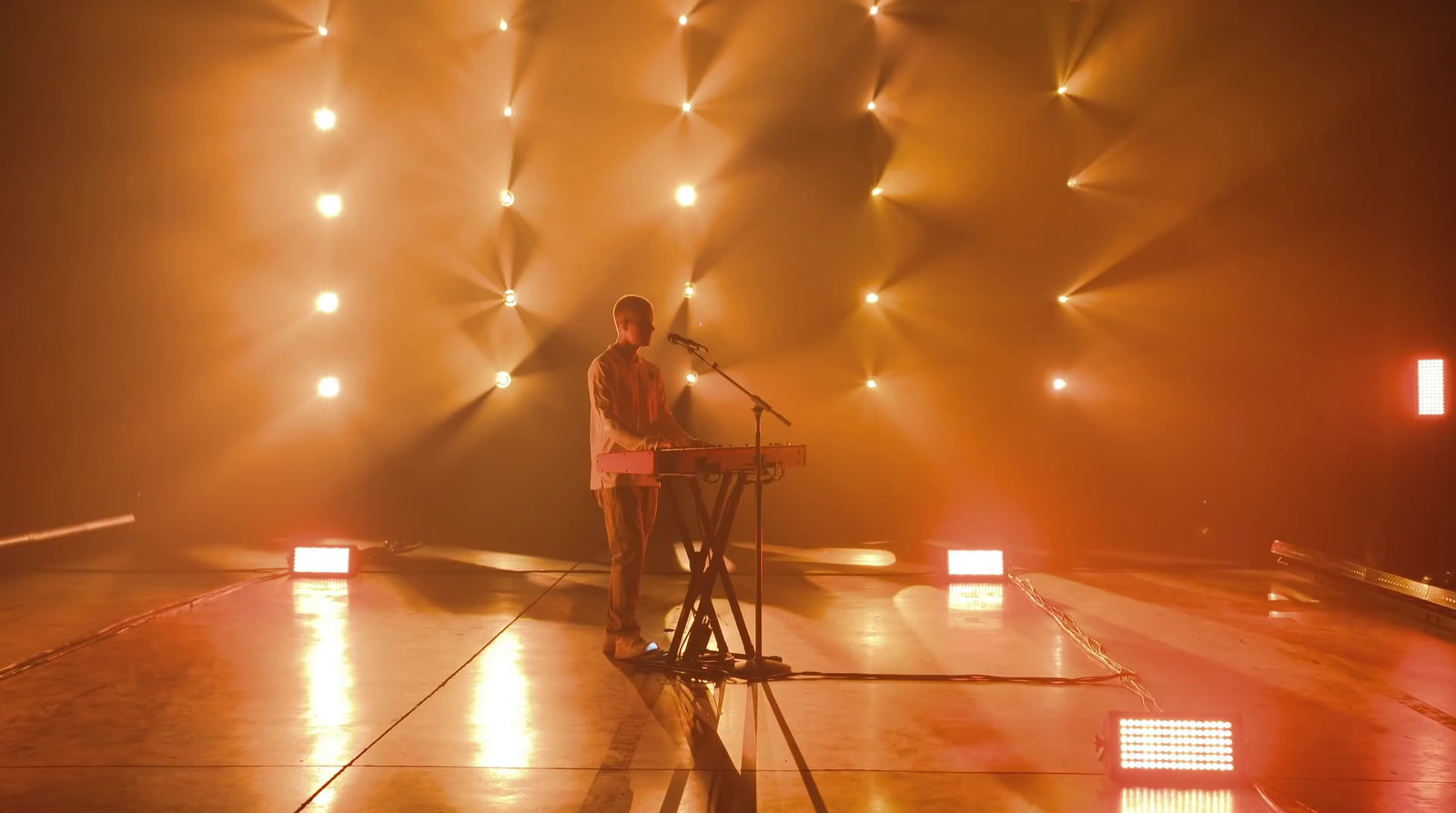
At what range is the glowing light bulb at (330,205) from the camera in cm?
695

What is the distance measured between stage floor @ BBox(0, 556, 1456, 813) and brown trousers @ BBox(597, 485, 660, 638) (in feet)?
0.78

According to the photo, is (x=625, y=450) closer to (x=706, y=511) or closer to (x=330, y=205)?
(x=706, y=511)

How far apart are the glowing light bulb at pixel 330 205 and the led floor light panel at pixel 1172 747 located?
20.0ft

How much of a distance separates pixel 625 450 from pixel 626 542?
0.37m

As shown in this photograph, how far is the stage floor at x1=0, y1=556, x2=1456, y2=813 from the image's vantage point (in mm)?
2496

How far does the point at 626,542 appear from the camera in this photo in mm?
3773

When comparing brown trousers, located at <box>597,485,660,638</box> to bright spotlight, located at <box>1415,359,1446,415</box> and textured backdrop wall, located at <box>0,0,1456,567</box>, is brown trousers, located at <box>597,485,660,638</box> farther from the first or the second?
bright spotlight, located at <box>1415,359,1446,415</box>

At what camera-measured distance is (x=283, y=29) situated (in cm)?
676

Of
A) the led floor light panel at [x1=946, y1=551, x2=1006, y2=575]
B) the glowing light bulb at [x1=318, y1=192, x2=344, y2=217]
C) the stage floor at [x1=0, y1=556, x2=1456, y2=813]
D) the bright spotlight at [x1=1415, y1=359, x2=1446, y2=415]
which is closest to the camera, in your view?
the stage floor at [x1=0, y1=556, x2=1456, y2=813]

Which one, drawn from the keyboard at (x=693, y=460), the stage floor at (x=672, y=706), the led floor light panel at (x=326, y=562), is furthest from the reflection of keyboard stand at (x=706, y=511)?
the led floor light panel at (x=326, y=562)

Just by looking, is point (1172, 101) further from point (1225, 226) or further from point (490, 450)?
point (490, 450)

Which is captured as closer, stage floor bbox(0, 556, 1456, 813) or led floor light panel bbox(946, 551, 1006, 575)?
stage floor bbox(0, 556, 1456, 813)

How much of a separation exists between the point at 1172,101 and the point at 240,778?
640 cm

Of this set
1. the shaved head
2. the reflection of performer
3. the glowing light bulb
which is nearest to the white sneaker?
the reflection of performer
